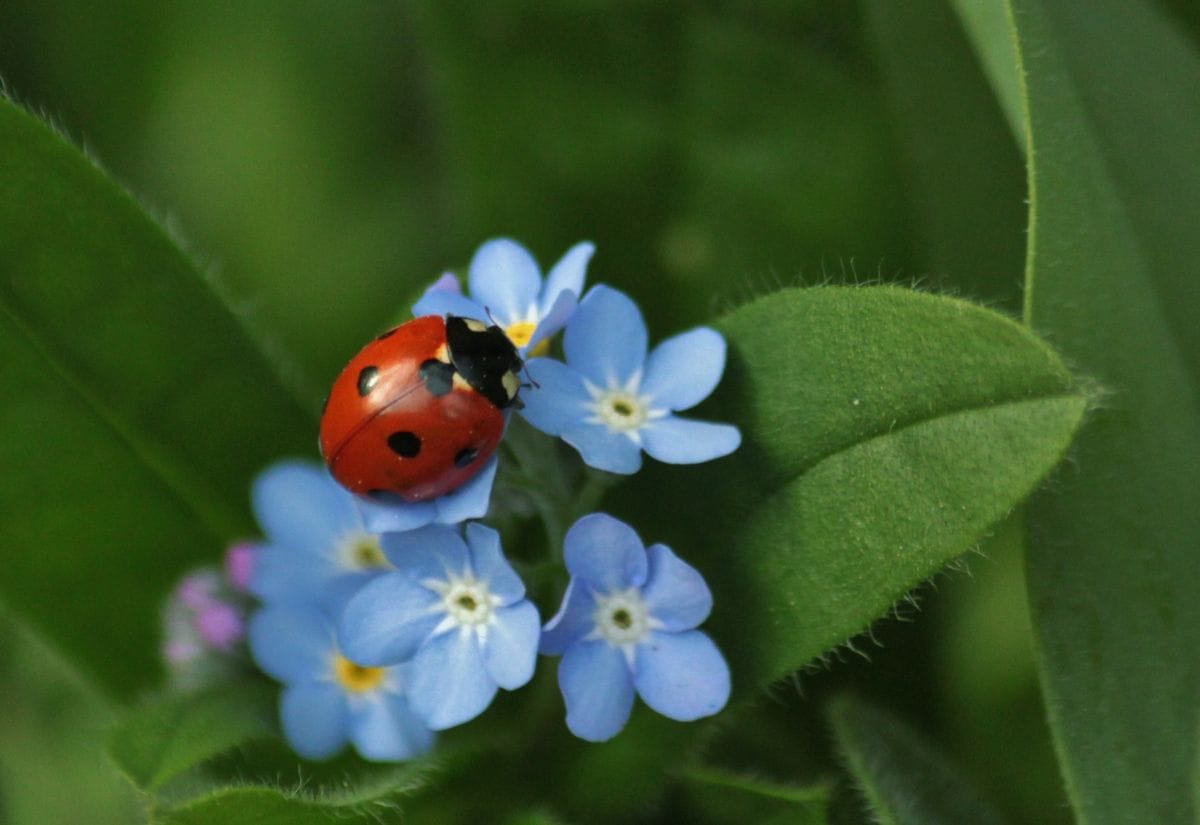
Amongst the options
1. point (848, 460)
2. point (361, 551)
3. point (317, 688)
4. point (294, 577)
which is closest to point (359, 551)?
point (361, 551)

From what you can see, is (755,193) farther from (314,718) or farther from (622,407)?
(314,718)

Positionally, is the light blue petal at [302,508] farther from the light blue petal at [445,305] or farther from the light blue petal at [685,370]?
the light blue petal at [685,370]

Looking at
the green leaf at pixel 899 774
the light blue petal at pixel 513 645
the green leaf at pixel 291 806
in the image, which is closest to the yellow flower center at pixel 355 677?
the green leaf at pixel 291 806

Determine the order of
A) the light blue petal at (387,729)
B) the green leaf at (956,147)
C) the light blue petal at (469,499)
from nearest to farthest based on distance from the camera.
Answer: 1. the light blue petal at (469,499)
2. the light blue petal at (387,729)
3. the green leaf at (956,147)

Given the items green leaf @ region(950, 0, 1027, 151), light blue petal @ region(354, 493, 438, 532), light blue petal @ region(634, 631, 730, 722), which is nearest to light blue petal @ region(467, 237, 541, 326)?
light blue petal @ region(354, 493, 438, 532)

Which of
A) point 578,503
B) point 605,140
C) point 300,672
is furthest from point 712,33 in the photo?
point 300,672

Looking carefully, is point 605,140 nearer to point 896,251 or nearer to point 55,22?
point 896,251
